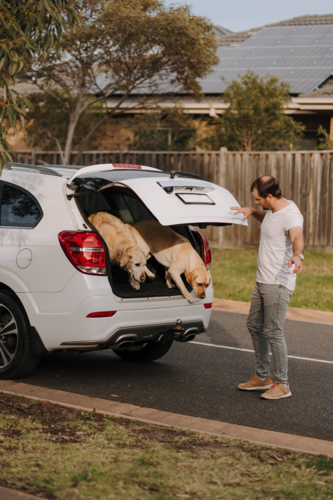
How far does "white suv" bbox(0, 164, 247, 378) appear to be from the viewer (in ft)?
17.2

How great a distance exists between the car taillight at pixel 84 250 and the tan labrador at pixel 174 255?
0.72m

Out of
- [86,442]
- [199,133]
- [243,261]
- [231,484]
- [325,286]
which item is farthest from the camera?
[199,133]

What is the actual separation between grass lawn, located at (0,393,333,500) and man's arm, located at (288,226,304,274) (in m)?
1.56

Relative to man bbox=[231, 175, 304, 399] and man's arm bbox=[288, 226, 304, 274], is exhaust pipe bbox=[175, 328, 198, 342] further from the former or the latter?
man's arm bbox=[288, 226, 304, 274]

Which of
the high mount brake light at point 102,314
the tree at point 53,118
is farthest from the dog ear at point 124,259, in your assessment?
the tree at point 53,118

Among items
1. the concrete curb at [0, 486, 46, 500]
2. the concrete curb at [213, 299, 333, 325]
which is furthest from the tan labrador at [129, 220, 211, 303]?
the concrete curb at [213, 299, 333, 325]

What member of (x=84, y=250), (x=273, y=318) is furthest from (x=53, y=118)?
(x=273, y=318)

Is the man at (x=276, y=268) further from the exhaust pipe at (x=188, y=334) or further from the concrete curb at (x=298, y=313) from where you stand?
the concrete curb at (x=298, y=313)

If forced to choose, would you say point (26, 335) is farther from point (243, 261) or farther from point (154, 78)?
point (154, 78)

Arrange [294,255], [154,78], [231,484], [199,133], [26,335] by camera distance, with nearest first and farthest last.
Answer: [231,484] < [294,255] < [26,335] < [154,78] < [199,133]

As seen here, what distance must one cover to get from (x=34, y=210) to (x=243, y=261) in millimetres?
8126

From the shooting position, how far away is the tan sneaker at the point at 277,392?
219 inches

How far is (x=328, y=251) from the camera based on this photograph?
1438cm

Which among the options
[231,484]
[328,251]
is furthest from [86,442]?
[328,251]
